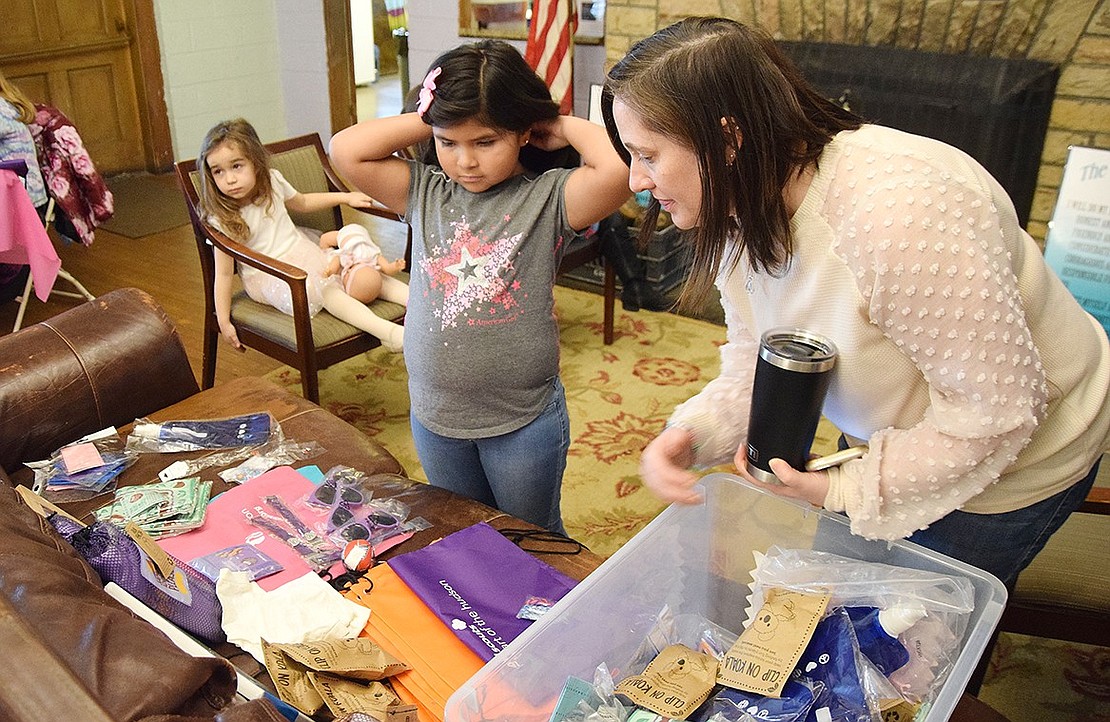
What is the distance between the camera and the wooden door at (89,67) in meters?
5.04

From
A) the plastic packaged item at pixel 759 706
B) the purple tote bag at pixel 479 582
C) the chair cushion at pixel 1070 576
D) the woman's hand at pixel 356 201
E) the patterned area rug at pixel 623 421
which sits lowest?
the patterned area rug at pixel 623 421

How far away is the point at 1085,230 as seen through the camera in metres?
3.19

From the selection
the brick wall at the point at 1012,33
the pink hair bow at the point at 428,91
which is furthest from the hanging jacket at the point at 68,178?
the pink hair bow at the point at 428,91

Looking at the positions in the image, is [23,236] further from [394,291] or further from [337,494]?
[337,494]

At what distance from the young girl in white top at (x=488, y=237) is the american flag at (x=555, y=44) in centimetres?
229

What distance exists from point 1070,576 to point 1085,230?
2.03 meters

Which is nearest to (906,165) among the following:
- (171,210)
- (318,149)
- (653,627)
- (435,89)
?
(653,627)

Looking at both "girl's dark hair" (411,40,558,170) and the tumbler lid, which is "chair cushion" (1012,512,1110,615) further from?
"girl's dark hair" (411,40,558,170)

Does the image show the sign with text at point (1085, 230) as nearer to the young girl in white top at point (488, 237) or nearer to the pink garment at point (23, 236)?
the young girl in white top at point (488, 237)

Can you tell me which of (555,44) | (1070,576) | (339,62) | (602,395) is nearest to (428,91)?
(1070,576)

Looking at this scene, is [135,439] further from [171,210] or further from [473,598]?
[171,210]

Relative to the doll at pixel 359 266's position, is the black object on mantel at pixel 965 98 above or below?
above

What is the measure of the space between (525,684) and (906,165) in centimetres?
70

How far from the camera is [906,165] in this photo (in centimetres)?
94
